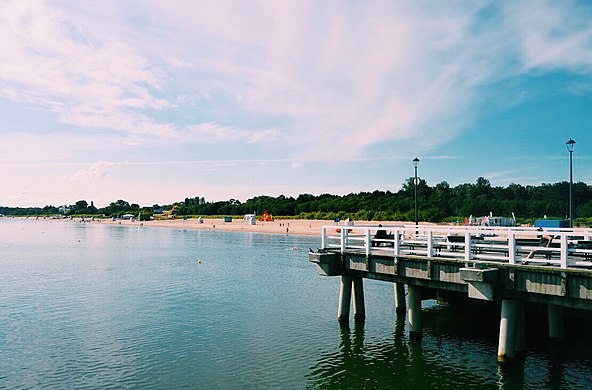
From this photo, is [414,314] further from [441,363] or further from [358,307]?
[358,307]

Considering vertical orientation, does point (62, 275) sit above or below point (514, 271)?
below

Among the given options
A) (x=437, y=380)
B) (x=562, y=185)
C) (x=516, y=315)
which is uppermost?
(x=562, y=185)

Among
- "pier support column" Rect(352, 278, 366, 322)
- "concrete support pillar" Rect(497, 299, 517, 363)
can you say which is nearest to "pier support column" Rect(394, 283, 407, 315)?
"pier support column" Rect(352, 278, 366, 322)

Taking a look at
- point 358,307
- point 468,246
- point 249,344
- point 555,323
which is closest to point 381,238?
point 358,307

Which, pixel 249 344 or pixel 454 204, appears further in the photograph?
pixel 454 204

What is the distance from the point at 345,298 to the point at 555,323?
8206 millimetres

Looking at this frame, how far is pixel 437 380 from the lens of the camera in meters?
17.1

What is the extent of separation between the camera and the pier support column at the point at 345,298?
73.8ft

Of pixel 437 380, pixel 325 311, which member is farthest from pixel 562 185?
pixel 437 380

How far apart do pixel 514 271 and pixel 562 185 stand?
369 feet

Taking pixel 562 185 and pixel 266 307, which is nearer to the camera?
pixel 266 307

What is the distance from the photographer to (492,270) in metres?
15.3

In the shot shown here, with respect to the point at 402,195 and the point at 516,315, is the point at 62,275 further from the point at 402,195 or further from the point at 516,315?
the point at 402,195

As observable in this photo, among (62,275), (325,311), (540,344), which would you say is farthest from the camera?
(62,275)
